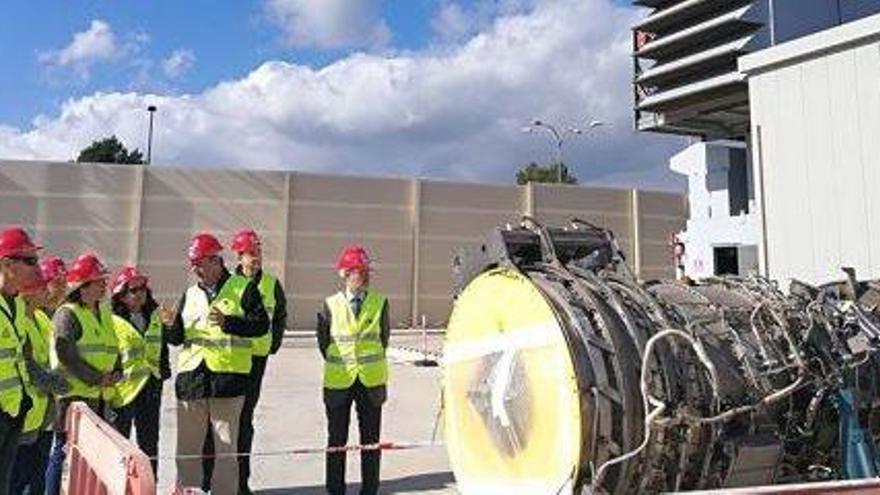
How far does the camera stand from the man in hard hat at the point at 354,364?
6.27 metres

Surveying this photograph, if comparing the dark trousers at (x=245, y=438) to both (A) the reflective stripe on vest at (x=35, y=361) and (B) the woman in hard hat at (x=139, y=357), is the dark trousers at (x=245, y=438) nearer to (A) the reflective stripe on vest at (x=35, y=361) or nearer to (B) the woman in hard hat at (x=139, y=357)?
(B) the woman in hard hat at (x=139, y=357)

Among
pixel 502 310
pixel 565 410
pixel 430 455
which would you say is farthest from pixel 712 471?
pixel 430 455

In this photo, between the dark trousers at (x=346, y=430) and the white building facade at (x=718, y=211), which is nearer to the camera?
the dark trousers at (x=346, y=430)

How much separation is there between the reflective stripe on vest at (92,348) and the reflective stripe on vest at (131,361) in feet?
1.08

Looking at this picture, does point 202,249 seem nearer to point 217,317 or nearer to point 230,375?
point 217,317

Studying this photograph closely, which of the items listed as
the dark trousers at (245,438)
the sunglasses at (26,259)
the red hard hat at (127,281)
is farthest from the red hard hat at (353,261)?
the sunglasses at (26,259)

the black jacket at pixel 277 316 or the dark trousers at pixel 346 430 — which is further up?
the black jacket at pixel 277 316

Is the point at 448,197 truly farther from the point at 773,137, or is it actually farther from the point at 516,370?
the point at 516,370

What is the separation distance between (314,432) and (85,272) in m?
4.18

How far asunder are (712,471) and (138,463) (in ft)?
7.74

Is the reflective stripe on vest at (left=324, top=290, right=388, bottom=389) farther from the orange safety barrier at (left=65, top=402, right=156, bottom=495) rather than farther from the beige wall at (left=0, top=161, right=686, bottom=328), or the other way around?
the beige wall at (left=0, top=161, right=686, bottom=328)

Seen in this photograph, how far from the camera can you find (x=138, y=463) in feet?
8.10

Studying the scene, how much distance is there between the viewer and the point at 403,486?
664 cm

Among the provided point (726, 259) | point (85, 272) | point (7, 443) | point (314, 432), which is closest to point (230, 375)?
point (85, 272)
